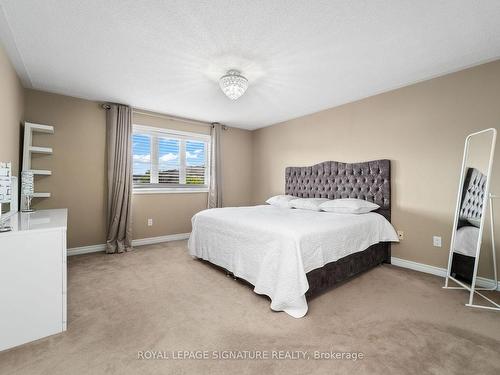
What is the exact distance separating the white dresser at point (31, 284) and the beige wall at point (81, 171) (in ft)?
6.60

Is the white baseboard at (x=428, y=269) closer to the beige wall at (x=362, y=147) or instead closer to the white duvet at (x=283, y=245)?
the beige wall at (x=362, y=147)

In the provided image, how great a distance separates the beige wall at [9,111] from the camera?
84.0 inches

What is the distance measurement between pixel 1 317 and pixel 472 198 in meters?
3.93

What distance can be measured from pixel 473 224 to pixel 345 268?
128cm

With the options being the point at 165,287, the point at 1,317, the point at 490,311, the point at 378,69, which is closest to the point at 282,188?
the point at 378,69

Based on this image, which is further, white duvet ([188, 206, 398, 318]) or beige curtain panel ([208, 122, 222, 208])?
beige curtain panel ([208, 122, 222, 208])

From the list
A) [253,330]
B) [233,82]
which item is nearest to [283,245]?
[253,330]

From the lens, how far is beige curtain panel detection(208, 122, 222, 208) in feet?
15.6

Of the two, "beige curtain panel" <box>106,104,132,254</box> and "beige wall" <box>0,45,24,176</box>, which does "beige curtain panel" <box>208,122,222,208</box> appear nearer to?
"beige curtain panel" <box>106,104,132,254</box>

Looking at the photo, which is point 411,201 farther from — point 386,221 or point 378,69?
point 378,69

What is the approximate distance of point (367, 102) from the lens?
343 cm

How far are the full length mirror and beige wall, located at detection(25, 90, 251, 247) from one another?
161 inches

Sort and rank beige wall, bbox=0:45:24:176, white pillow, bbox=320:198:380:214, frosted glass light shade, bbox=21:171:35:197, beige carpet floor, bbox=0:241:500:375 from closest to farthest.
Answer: beige carpet floor, bbox=0:241:500:375 < beige wall, bbox=0:45:24:176 < frosted glass light shade, bbox=21:171:35:197 < white pillow, bbox=320:198:380:214

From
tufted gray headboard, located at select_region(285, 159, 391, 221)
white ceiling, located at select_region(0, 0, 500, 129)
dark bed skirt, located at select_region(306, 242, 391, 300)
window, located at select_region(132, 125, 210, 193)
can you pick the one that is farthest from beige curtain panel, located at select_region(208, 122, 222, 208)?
dark bed skirt, located at select_region(306, 242, 391, 300)
